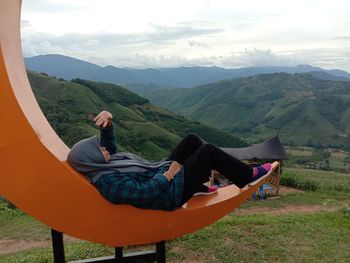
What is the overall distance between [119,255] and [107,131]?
185cm

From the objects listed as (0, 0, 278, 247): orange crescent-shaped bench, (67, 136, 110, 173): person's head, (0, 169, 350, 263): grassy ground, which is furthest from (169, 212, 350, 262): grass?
(67, 136, 110, 173): person's head

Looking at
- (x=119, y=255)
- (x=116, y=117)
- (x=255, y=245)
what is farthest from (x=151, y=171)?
(x=116, y=117)

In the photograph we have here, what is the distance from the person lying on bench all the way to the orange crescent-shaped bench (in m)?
0.15

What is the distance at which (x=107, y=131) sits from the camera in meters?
5.04

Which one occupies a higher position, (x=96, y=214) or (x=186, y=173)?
(x=186, y=173)

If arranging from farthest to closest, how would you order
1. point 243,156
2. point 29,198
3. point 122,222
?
point 243,156 → point 122,222 → point 29,198

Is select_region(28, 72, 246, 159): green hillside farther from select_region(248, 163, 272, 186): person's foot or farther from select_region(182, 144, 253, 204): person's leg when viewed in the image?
select_region(182, 144, 253, 204): person's leg

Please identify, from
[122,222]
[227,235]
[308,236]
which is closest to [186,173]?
[122,222]

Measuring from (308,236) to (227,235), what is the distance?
146 cm

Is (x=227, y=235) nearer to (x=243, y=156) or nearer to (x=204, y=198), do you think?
(x=204, y=198)

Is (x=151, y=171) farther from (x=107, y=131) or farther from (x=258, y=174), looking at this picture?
(x=258, y=174)

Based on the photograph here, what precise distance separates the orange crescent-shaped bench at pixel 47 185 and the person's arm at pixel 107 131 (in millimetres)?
500

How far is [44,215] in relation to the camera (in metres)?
4.59

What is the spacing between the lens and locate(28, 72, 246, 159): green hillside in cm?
6488
